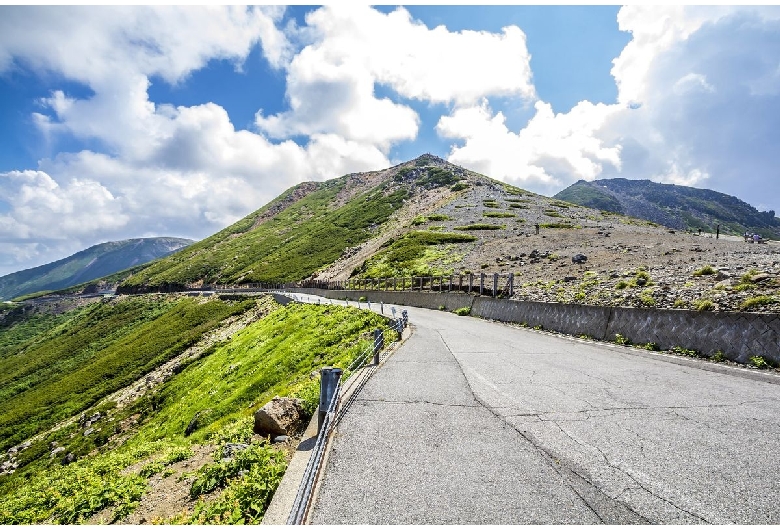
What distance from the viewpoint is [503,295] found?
1074 inches

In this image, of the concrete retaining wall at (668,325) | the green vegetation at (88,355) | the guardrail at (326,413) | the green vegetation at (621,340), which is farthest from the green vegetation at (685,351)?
the green vegetation at (88,355)

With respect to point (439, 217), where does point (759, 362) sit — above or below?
below

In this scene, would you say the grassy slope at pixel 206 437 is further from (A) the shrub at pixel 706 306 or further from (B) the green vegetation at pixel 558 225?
(B) the green vegetation at pixel 558 225

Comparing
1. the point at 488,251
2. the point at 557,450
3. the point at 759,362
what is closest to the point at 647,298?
the point at 759,362

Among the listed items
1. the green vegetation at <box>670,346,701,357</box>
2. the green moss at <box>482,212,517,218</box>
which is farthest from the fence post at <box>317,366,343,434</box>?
the green moss at <box>482,212,517,218</box>

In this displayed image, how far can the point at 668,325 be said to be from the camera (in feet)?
42.7

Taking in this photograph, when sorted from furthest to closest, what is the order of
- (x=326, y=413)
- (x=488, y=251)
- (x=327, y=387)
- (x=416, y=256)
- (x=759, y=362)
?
(x=416, y=256), (x=488, y=251), (x=759, y=362), (x=327, y=387), (x=326, y=413)

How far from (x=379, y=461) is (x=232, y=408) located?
1344cm

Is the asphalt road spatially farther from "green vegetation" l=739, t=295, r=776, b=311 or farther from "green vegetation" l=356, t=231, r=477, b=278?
"green vegetation" l=356, t=231, r=477, b=278

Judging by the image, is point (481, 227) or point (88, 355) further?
point (481, 227)

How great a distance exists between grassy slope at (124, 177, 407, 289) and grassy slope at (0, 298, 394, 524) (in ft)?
231

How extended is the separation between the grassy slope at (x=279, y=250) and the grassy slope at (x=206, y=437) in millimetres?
70537

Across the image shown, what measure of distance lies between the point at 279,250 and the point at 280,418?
132 meters

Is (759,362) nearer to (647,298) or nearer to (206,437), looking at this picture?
(647,298)
